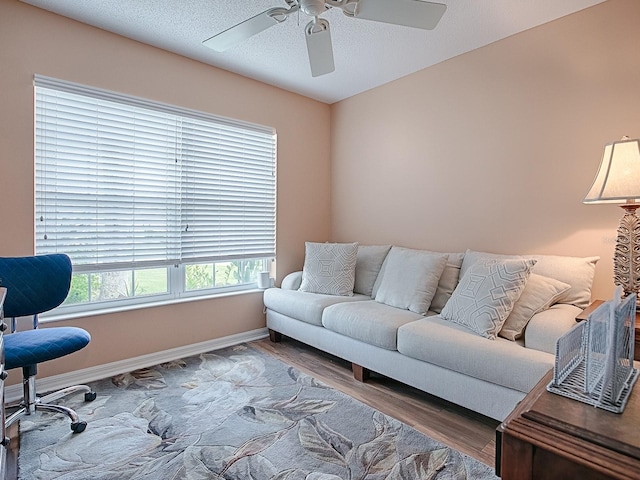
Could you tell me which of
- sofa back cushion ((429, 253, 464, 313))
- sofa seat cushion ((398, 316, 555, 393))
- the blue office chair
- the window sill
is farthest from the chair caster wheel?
sofa back cushion ((429, 253, 464, 313))

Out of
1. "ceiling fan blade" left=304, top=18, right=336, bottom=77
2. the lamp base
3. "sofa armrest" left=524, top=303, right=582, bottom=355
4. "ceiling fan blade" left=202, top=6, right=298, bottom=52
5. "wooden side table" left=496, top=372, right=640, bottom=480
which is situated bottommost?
"sofa armrest" left=524, top=303, right=582, bottom=355

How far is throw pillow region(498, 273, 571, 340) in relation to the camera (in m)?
2.20

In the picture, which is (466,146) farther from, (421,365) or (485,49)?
(421,365)

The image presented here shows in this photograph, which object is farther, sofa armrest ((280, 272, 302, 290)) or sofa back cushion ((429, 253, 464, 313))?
sofa armrest ((280, 272, 302, 290))

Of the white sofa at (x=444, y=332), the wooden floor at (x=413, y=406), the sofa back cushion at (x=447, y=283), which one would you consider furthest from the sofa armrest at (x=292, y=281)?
the sofa back cushion at (x=447, y=283)

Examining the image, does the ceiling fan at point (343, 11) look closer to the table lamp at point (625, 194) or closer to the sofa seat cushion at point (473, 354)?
the table lamp at point (625, 194)

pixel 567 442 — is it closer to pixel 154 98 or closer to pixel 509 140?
pixel 509 140

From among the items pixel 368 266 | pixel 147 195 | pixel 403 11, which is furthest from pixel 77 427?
pixel 403 11

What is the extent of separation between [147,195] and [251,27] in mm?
1696

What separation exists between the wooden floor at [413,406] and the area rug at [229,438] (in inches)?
3.4

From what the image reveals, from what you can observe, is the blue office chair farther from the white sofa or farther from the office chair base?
the white sofa

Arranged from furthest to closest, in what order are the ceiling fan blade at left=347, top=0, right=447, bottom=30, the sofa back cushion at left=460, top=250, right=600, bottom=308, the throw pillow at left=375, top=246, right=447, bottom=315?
1. the throw pillow at left=375, top=246, right=447, bottom=315
2. the sofa back cushion at left=460, top=250, right=600, bottom=308
3. the ceiling fan blade at left=347, top=0, right=447, bottom=30

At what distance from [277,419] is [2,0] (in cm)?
324

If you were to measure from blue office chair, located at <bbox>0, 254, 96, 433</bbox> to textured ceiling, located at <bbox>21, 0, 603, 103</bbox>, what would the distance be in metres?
1.75
